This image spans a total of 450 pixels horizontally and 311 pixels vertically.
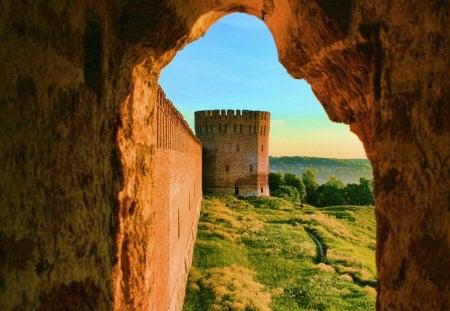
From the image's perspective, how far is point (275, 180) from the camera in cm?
4100

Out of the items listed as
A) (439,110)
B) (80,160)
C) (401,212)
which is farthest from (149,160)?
(439,110)

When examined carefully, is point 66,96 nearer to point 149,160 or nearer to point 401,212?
point 149,160

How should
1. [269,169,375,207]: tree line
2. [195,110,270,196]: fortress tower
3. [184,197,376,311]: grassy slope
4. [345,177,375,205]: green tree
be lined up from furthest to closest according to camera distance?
1. [345,177,375,205]: green tree
2. [269,169,375,207]: tree line
3. [195,110,270,196]: fortress tower
4. [184,197,376,311]: grassy slope

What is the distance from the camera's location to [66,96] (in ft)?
7.00

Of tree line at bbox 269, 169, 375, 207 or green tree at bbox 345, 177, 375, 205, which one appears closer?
tree line at bbox 269, 169, 375, 207

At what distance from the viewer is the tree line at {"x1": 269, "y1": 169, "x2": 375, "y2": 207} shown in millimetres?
40344

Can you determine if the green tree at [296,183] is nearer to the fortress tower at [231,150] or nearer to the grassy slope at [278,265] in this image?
the fortress tower at [231,150]

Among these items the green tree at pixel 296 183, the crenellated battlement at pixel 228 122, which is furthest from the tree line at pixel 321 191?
the crenellated battlement at pixel 228 122

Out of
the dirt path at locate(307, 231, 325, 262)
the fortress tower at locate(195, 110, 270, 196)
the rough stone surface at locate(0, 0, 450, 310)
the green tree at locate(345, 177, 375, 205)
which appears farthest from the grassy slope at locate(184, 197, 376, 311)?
the green tree at locate(345, 177, 375, 205)

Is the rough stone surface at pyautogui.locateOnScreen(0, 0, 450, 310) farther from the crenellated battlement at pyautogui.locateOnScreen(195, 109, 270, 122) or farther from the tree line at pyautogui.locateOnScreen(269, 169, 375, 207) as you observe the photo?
the tree line at pyautogui.locateOnScreen(269, 169, 375, 207)

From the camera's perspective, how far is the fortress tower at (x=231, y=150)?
33.2 metres

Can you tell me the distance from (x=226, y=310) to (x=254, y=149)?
77.4ft

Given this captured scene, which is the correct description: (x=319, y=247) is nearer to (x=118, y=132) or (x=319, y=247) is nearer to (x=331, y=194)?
(x=118, y=132)

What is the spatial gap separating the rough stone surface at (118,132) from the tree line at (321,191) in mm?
36861
